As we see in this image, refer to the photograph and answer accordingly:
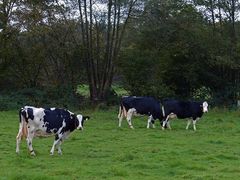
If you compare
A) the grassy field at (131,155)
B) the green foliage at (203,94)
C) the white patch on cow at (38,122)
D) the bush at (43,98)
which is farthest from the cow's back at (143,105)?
the green foliage at (203,94)

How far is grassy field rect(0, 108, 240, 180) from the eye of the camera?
1221 cm

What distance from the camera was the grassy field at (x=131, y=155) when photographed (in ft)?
40.1

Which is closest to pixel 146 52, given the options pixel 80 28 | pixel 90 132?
pixel 80 28

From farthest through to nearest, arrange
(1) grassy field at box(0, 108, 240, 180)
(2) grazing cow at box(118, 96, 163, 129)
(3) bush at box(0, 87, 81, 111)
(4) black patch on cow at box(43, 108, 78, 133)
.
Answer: (3) bush at box(0, 87, 81, 111), (2) grazing cow at box(118, 96, 163, 129), (4) black patch on cow at box(43, 108, 78, 133), (1) grassy field at box(0, 108, 240, 180)

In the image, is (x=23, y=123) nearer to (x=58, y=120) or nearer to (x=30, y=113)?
(x=30, y=113)

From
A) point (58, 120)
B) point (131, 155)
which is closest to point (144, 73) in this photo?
point (58, 120)

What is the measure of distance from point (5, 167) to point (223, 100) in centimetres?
2364

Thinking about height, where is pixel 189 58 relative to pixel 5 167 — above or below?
above

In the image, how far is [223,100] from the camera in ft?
112

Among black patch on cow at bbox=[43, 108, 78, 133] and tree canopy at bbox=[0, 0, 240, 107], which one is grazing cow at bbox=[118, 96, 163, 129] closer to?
black patch on cow at bbox=[43, 108, 78, 133]

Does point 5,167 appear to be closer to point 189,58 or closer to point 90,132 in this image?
point 90,132

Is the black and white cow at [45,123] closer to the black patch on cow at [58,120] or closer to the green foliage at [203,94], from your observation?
the black patch on cow at [58,120]

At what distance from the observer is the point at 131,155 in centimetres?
1454

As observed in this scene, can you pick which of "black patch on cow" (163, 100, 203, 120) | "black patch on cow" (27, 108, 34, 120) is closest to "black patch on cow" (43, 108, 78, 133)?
"black patch on cow" (27, 108, 34, 120)
